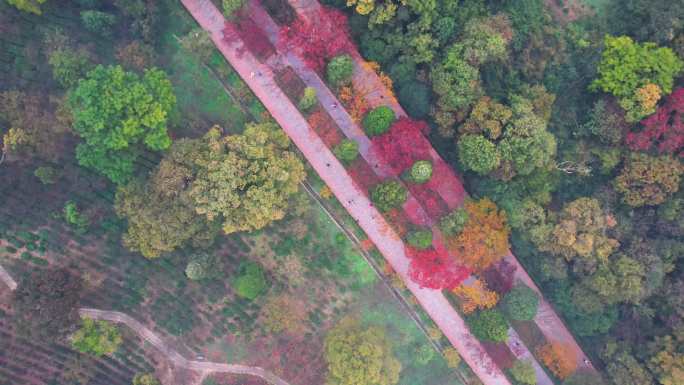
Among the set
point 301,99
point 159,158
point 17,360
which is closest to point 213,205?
point 159,158

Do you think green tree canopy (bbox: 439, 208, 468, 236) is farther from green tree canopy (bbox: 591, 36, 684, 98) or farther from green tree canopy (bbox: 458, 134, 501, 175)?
green tree canopy (bbox: 591, 36, 684, 98)

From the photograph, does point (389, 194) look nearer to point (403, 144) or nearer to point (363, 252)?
point (403, 144)

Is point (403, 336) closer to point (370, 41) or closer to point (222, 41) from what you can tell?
point (370, 41)

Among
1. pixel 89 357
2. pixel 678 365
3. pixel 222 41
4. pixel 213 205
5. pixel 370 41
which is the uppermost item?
pixel 222 41

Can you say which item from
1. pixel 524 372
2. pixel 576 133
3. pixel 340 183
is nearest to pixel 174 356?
pixel 340 183

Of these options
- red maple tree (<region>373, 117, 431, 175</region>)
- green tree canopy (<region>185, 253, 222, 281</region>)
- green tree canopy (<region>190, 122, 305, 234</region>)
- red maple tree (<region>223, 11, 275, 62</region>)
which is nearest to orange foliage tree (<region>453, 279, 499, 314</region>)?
red maple tree (<region>373, 117, 431, 175</region>)

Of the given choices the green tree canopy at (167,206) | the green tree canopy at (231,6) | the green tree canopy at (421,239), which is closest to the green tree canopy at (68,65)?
the green tree canopy at (167,206)

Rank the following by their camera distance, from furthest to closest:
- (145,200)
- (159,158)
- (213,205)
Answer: (159,158) → (145,200) → (213,205)
